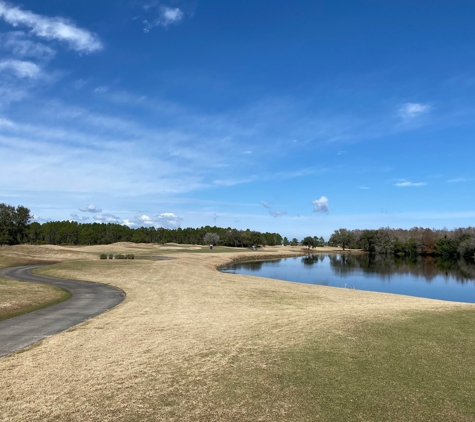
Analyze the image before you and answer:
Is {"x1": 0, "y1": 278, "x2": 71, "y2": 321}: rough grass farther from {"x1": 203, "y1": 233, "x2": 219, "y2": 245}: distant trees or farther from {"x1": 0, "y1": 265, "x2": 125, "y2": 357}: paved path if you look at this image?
{"x1": 203, "y1": 233, "x2": 219, "y2": 245}: distant trees

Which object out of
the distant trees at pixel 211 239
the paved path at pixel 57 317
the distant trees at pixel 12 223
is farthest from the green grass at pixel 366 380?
the distant trees at pixel 211 239

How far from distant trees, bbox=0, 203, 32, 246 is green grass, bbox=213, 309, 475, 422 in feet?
420

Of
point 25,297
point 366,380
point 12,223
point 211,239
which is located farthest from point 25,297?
point 211,239

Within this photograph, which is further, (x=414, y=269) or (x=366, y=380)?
(x=414, y=269)

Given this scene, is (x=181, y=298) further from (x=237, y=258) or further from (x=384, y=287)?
(x=237, y=258)

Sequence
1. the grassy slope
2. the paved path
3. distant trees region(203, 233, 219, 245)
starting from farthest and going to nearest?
distant trees region(203, 233, 219, 245), the grassy slope, the paved path

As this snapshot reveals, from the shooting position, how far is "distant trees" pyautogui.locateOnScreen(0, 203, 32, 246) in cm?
11519

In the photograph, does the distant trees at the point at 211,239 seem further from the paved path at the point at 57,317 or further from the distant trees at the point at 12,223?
the paved path at the point at 57,317

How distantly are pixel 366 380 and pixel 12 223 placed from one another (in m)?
135

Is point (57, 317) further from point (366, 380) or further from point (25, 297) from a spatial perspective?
point (366, 380)

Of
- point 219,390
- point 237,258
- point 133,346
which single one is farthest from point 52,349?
point 237,258

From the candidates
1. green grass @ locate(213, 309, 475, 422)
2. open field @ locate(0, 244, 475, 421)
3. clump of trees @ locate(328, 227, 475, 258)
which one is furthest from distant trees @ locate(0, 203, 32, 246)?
clump of trees @ locate(328, 227, 475, 258)

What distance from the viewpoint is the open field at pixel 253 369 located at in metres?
7.92

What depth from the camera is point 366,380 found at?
9.25 metres
